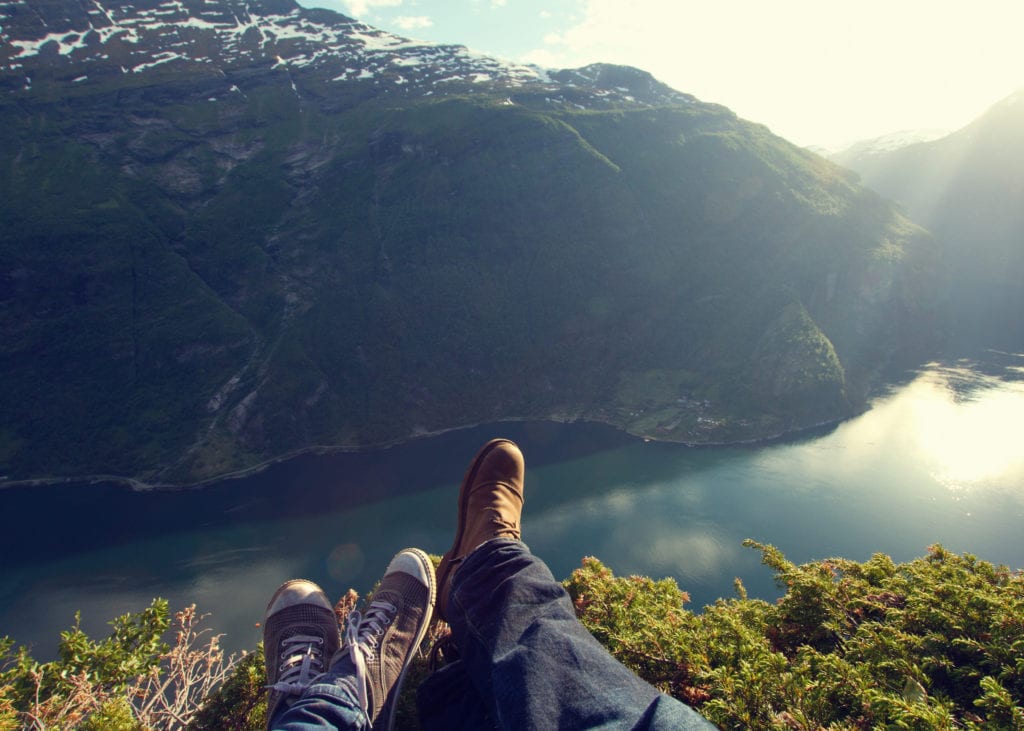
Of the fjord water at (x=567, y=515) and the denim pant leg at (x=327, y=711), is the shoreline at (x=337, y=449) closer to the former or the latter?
the fjord water at (x=567, y=515)

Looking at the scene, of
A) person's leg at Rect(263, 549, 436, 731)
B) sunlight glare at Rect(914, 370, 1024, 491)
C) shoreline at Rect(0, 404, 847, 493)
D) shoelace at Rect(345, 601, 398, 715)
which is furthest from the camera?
shoreline at Rect(0, 404, 847, 493)

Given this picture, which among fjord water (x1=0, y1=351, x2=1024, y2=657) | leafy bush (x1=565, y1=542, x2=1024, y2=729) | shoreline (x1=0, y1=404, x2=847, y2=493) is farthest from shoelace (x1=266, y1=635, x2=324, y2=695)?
shoreline (x1=0, y1=404, x2=847, y2=493)

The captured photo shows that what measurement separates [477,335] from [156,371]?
143ft

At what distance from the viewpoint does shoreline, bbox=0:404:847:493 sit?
178 feet

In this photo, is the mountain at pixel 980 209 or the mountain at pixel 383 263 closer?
the mountain at pixel 383 263

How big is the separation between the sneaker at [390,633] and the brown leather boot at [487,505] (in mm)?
181

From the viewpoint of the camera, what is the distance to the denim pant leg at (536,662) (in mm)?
2379

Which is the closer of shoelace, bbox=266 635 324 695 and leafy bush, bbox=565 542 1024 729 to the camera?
leafy bush, bbox=565 542 1024 729

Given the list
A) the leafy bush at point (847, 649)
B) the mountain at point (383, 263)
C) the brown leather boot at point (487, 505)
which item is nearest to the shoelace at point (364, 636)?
the brown leather boot at point (487, 505)

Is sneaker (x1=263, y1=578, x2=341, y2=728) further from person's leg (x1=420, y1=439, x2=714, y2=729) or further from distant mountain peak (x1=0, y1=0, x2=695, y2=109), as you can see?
distant mountain peak (x1=0, y1=0, x2=695, y2=109)

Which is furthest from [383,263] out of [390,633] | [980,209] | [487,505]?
[980,209]

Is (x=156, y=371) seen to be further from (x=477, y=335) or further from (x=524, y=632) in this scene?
(x=524, y=632)

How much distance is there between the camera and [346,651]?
3.79 meters

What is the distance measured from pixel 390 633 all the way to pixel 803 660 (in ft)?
10.5
